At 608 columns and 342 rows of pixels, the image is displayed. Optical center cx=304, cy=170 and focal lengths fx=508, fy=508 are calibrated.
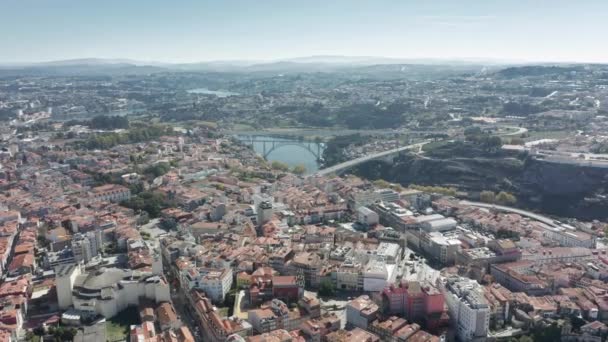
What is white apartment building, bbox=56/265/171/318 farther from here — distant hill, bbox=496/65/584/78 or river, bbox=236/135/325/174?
distant hill, bbox=496/65/584/78

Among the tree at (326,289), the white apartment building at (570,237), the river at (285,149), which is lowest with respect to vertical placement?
the river at (285,149)

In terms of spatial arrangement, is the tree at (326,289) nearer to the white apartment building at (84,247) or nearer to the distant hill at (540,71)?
the white apartment building at (84,247)

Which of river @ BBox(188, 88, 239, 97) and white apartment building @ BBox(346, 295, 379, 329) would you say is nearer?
white apartment building @ BBox(346, 295, 379, 329)

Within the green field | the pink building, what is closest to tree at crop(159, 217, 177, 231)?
the green field

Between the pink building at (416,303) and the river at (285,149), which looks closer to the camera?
the pink building at (416,303)

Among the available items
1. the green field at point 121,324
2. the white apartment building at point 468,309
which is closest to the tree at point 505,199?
the white apartment building at point 468,309

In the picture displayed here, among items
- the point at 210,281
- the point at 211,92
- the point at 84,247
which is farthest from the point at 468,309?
the point at 211,92
